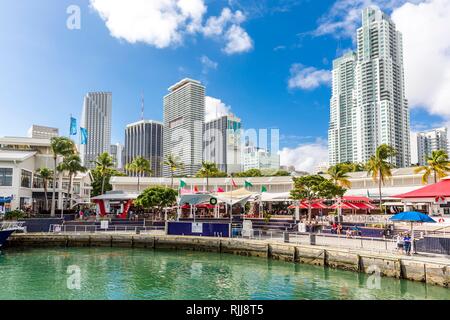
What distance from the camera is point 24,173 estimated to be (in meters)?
44.7

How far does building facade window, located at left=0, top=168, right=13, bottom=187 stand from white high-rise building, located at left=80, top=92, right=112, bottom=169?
380 ft

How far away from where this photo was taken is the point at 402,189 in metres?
52.8

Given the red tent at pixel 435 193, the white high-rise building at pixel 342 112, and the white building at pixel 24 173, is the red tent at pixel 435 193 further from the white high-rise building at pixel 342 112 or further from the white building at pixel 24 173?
the white high-rise building at pixel 342 112

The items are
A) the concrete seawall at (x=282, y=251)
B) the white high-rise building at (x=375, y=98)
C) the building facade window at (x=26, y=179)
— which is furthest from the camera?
the white high-rise building at (x=375, y=98)

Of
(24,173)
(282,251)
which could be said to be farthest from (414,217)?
(24,173)

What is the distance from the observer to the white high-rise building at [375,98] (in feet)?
494

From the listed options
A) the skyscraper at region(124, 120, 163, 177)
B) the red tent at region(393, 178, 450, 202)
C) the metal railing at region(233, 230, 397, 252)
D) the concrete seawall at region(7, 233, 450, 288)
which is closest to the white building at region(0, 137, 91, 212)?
the concrete seawall at region(7, 233, 450, 288)

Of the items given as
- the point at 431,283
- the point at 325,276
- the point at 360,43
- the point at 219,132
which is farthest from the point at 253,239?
the point at 360,43

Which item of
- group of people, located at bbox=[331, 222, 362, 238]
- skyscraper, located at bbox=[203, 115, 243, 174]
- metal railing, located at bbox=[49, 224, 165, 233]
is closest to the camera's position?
group of people, located at bbox=[331, 222, 362, 238]

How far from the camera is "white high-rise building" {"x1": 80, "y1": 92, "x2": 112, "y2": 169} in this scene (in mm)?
161875

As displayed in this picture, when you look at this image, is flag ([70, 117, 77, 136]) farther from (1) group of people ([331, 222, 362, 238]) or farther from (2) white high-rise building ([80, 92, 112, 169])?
(2) white high-rise building ([80, 92, 112, 169])

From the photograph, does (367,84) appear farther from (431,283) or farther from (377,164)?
(431,283)

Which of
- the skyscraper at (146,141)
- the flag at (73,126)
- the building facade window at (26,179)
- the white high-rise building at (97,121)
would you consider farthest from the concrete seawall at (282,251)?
the skyscraper at (146,141)

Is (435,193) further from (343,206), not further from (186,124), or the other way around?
(186,124)
